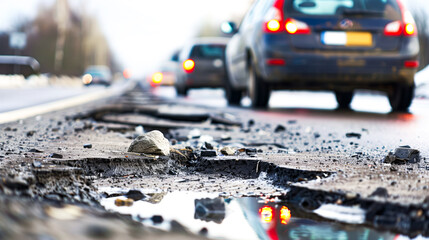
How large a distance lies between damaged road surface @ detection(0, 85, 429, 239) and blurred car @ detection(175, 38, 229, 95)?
909 centimetres

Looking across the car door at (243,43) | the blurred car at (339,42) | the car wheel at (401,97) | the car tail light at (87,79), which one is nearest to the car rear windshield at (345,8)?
the blurred car at (339,42)

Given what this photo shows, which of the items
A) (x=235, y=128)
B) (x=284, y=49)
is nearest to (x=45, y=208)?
(x=235, y=128)

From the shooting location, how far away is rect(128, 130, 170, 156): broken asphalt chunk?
363 cm

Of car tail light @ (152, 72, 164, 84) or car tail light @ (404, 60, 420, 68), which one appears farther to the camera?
car tail light @ (152, 72, 164, 84)

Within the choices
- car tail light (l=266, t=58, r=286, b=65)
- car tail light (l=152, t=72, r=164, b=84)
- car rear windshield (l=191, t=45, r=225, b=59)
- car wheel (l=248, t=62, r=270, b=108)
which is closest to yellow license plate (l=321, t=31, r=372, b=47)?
car tail light (l=266, t=58, r=286, b=65)

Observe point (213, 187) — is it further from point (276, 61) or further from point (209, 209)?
point (276, 61)

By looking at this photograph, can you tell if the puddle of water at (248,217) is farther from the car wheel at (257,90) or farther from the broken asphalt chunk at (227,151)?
the car wheel at (257,90)

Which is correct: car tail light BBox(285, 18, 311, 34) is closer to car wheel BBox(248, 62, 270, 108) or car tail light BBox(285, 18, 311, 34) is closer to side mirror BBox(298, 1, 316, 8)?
side mirror BBox(298, 1, 316, 8)

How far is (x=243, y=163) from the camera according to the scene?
3535mm

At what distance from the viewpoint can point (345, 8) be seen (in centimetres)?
718

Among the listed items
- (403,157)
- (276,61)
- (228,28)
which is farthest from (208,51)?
(403,157)

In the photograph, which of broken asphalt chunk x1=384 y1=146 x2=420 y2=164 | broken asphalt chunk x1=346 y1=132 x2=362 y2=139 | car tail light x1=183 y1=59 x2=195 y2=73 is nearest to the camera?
broken asphalt chunk x1=384 y1=146 x2=420 y2=164

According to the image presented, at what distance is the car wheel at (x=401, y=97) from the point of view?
7.68 m

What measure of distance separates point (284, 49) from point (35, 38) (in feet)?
236
